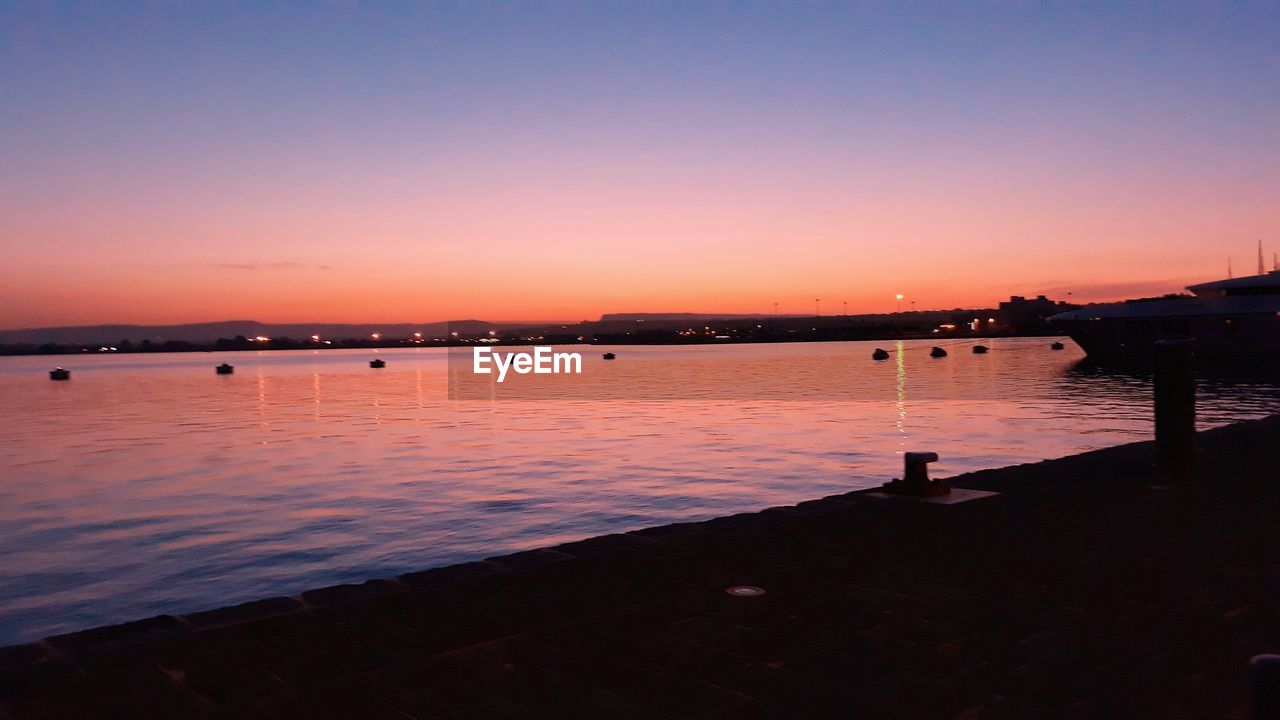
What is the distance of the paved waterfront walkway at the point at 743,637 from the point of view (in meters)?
4.73

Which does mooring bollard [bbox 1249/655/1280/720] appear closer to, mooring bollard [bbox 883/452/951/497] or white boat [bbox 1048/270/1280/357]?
mooring bollard [bbox 883/452/951/497]

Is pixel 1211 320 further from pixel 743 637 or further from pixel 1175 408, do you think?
Answer: pixel 743 637

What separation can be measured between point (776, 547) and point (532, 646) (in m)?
3.38

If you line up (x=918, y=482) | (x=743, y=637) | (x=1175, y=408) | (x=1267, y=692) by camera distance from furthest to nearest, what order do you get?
1. (x=1175, y=408)
2. (x=918, y=482)
3. (x=743, y=637)
4. (x=1267, y=692)

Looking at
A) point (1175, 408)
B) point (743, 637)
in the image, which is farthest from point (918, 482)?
point (743, 637)

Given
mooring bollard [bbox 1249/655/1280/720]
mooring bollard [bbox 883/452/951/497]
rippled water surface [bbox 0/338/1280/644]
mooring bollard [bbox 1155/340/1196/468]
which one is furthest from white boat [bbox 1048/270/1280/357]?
mooring bollard [bbox 1249/655/1280/720]

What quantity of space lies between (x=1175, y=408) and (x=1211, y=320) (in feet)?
272

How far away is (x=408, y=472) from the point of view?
26.9 meters

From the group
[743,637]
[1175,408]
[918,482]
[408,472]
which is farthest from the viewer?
[408,472]

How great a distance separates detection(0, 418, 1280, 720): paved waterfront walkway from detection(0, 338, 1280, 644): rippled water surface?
8178 mm

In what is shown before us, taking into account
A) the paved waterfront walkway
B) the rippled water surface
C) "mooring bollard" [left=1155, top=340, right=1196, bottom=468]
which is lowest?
the rippled water surface

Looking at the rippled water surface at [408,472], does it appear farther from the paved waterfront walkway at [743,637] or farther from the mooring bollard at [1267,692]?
the mooring bollard at [1267,692]

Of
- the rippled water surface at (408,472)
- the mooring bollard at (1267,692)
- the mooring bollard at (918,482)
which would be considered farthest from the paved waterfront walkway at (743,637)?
the rippled water surface at (408,472)

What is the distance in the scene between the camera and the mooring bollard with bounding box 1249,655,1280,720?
258 centimetres
